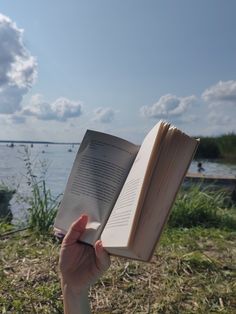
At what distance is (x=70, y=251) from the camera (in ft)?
4.52

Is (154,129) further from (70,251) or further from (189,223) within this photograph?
(189,223)

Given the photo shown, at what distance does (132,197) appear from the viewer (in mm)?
1118

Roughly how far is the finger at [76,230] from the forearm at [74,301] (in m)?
0.18

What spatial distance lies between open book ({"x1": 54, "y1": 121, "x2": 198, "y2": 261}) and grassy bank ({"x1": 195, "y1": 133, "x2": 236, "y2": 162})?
90.6ft

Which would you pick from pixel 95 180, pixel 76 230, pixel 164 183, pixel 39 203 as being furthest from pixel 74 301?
pixel 39 203

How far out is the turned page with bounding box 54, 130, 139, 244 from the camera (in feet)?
4.16

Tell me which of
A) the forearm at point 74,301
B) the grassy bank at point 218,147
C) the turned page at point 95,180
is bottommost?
the grassy bank at point 218,147

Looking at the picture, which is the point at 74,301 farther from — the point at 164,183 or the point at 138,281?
the point at 138,281

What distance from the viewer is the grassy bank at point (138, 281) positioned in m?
2.41

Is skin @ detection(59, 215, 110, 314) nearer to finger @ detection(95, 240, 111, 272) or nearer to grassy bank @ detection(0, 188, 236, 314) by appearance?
finger @ detection(95, 240, 111, 272)

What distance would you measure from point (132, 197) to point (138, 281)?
1.71 metres

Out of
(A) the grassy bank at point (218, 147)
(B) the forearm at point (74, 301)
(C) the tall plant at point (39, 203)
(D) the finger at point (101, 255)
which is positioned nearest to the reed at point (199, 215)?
(C) the tall plant at point (39, 203)

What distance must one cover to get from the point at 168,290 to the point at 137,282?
0.21 metres

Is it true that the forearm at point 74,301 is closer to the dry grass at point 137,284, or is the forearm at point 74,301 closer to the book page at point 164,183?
the book page at point 164,183
